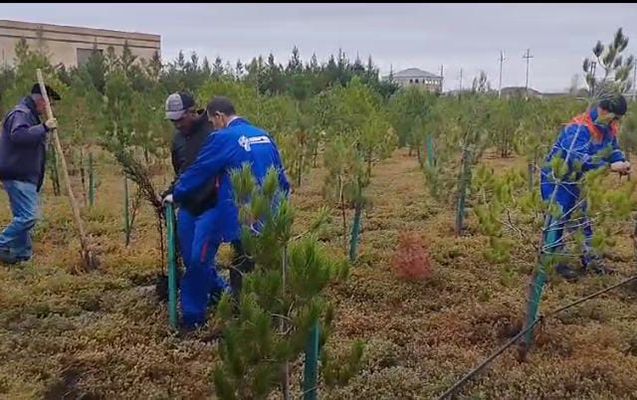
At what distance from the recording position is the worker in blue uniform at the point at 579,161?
347 cm

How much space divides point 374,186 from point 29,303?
6.80 m

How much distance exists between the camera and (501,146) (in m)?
15.4

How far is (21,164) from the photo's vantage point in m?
5.20

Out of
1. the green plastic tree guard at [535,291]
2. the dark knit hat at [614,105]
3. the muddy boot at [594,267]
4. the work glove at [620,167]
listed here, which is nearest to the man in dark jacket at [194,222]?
the green plastic tree guard at [535,291]

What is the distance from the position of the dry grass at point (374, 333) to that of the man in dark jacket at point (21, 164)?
271 mm

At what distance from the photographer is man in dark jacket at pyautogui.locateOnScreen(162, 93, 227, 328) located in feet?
12.6

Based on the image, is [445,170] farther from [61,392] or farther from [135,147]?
[61,392]

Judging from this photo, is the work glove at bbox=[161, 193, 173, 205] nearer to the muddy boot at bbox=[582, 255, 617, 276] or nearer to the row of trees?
the row of trees

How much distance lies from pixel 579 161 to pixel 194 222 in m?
2.35

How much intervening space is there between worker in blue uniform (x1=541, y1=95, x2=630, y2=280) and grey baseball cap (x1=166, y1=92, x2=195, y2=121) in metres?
2.24

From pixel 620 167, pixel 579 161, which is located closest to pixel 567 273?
pixel 620 167

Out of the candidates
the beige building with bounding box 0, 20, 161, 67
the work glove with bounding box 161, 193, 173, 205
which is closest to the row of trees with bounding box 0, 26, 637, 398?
the work glove with bounding box 161, 193, 173, 205

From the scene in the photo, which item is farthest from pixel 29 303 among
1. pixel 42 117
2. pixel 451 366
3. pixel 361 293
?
pixel 451 366

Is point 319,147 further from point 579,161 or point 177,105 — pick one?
point 579,161
